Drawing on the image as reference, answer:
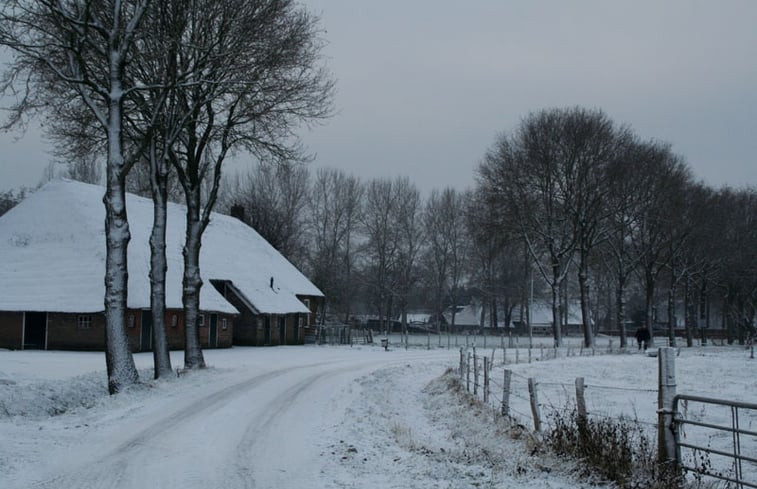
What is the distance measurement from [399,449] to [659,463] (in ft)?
13.0

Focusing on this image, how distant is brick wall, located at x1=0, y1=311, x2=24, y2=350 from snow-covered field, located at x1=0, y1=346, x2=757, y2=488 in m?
15.8

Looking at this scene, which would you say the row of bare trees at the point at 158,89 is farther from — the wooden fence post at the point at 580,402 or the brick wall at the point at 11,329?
the brick wall at the point at 11,329

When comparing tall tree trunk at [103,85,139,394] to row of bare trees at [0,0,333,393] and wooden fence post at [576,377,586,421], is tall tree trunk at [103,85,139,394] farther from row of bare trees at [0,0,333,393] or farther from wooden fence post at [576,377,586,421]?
wooden fence post at [576,377,586,421]

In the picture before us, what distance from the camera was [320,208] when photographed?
85938mm

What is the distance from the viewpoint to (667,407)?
9.91 metres

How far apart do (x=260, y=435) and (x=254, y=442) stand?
69cm

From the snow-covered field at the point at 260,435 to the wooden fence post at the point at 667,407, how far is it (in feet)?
3.89

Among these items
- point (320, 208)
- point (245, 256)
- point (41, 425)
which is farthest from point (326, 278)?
point (41, 425)

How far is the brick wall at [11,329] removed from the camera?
130ft

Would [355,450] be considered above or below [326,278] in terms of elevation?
below

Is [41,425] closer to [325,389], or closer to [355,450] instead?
[355,450]

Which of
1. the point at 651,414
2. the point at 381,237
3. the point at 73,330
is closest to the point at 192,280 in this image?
the point at 651,414

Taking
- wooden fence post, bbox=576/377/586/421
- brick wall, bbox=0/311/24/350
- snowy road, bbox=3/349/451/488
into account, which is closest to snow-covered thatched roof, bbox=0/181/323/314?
brick wall, bbox=0/311/24/350

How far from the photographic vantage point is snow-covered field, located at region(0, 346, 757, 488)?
9758 mm
